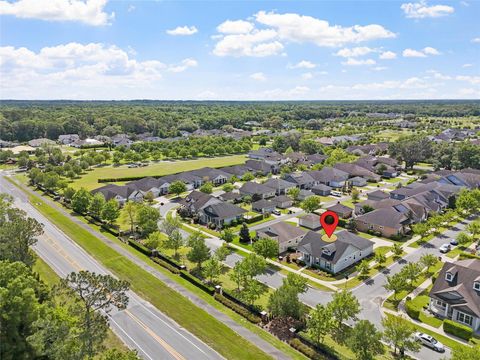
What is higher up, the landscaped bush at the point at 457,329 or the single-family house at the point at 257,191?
the single-family house at the point at 257,191

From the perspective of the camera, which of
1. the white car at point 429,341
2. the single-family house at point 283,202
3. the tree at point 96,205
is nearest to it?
the white car at point 429,341

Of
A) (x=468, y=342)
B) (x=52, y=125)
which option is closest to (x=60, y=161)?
(x=52, y=125)

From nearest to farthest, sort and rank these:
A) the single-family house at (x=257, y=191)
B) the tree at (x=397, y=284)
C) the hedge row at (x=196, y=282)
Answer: the tree at (x=397, y=284) < the hedge row at (x=196, y=282) < the single-family house at (x=257, y=191)

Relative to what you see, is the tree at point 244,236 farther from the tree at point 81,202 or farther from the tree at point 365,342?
the tree at point 81,202

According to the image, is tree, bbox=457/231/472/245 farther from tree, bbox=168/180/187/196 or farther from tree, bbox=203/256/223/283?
tree, bbox=168/180/187/196

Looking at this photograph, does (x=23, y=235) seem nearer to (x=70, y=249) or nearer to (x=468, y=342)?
(x=70, y=249)

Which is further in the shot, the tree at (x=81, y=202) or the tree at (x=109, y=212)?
the tree at (x=81, y=202)

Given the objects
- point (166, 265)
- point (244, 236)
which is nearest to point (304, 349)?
point (166, 265)

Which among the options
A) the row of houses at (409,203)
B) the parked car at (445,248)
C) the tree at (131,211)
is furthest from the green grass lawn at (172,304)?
the row of houses at (409,203)
